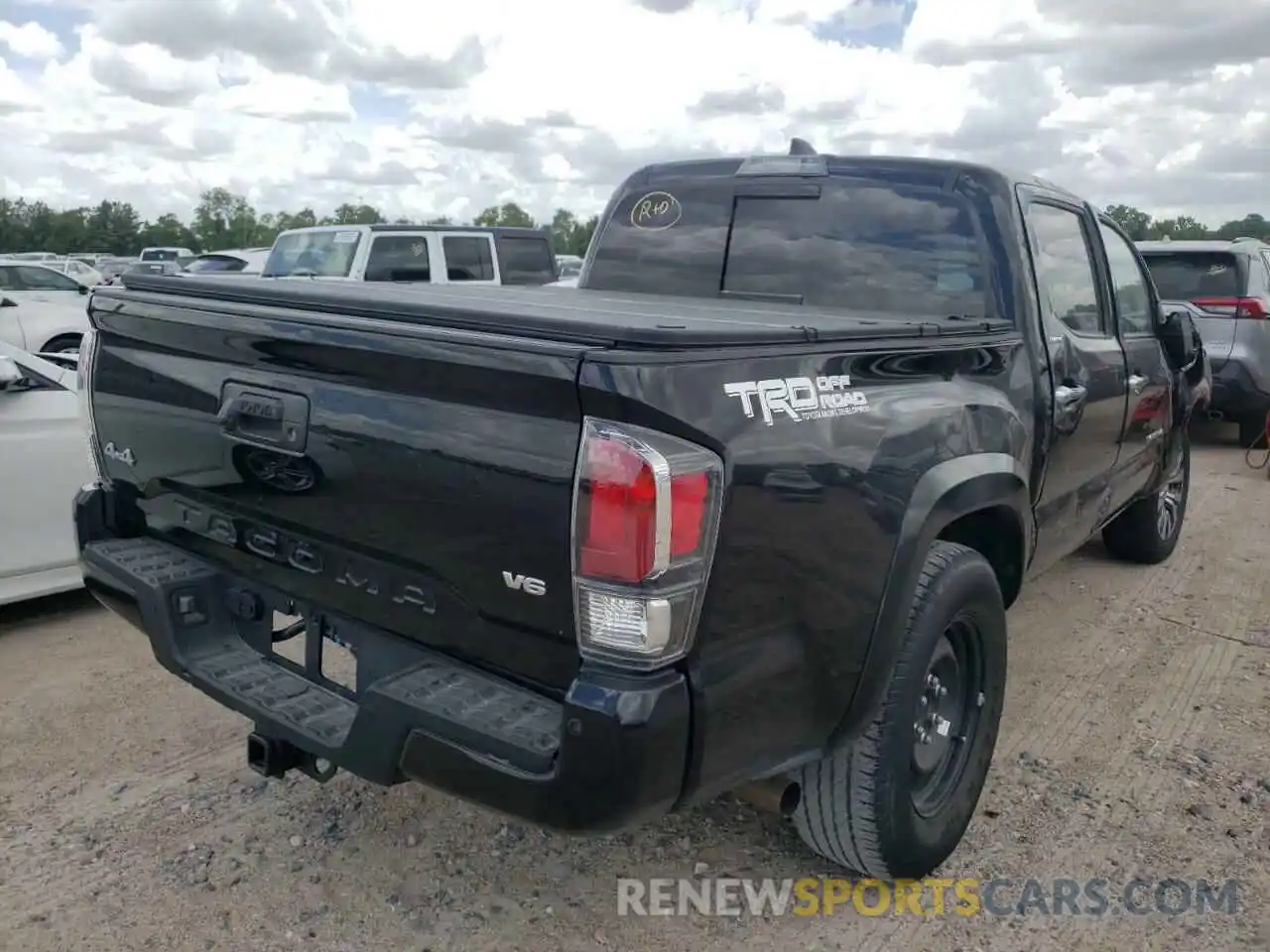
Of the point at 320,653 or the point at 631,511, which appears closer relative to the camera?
the point at 631,511

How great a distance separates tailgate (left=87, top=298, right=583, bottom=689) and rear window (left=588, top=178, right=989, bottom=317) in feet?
6.19

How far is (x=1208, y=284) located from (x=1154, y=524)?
4.86m

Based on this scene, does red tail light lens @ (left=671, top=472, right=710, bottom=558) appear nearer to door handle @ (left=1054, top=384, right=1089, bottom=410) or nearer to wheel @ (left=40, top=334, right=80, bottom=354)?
door handle @ (left=1054, top=384, right=1089, bottom=410)

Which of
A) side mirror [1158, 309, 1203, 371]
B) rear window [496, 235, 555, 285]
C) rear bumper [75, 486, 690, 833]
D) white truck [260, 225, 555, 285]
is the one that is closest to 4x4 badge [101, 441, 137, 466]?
rear bumper [75, 486, 690, 833]

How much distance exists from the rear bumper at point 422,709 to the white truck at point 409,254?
10.3 metres

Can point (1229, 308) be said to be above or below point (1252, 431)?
above

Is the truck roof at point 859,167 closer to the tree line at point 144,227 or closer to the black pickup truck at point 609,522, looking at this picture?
the black pickup truck at point 609,522

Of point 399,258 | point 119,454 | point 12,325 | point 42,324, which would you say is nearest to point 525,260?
point 399,258

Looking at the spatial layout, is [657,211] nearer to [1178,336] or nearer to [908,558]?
[908,558]

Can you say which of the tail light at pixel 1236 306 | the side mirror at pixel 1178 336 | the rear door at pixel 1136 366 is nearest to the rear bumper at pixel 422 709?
the rear door at pixel 1136 366

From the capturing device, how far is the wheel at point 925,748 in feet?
8.92

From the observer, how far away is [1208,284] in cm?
977

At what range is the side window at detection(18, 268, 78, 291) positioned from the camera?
1574cm

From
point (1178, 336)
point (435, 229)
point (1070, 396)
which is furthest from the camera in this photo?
point (435, 229)
